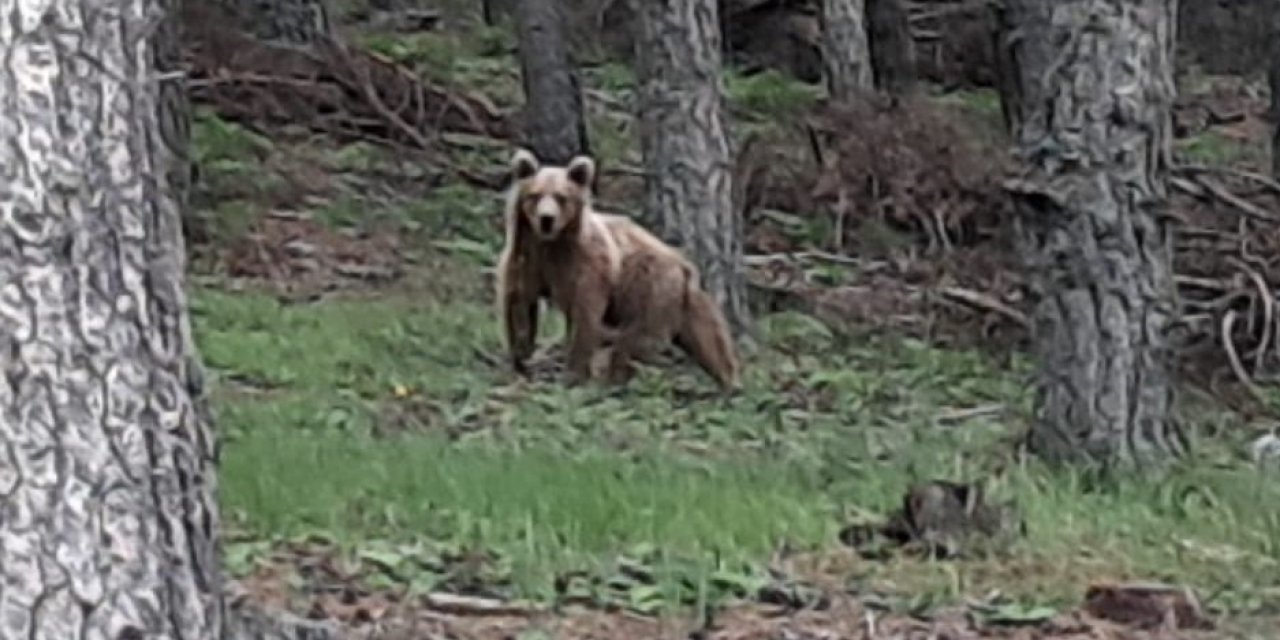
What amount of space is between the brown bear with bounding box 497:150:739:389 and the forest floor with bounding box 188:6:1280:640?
11.3 inches

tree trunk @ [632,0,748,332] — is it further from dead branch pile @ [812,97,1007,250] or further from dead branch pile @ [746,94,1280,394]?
dead branch pile @ [812,97,1007,250]

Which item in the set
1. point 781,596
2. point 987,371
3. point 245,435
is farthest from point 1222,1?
point 781,596

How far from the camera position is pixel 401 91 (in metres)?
22.1

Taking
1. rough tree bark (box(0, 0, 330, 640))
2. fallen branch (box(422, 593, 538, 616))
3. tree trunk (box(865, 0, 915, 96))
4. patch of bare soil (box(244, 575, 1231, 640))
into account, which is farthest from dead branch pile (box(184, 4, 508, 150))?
rough tree bark (box(0, 0, 330, 640))

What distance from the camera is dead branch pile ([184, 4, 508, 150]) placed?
843 inches

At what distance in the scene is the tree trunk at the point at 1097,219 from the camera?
988 centimetres

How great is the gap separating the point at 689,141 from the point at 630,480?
6.01m

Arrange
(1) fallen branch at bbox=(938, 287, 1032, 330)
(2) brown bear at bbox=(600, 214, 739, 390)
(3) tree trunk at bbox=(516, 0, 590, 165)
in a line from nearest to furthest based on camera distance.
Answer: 1. (2) brown bear at bbox=(600, 214, 739, 390)
2. (1) fallen branch at bbox=(938, 287, 1032, 330)
3. (3) tree trunk at bbox=(516, 0, 590, 165)

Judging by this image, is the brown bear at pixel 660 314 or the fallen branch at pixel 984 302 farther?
the fallen branch at pixel 984 302

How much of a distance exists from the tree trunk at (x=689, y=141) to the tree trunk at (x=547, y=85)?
15.6ft

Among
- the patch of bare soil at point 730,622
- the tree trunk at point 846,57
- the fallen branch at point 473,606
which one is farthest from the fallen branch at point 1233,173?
the fallen branch at point 473,606

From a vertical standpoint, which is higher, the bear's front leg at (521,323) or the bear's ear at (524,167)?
the bear's ear at (524,167)

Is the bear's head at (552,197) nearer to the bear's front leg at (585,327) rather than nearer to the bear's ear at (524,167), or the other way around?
the bear's ear at (524,167)

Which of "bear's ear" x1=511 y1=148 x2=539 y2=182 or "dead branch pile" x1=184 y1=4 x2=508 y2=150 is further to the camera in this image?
"dead branch pile" x1=184 y1=4 x2=508 y2=150
